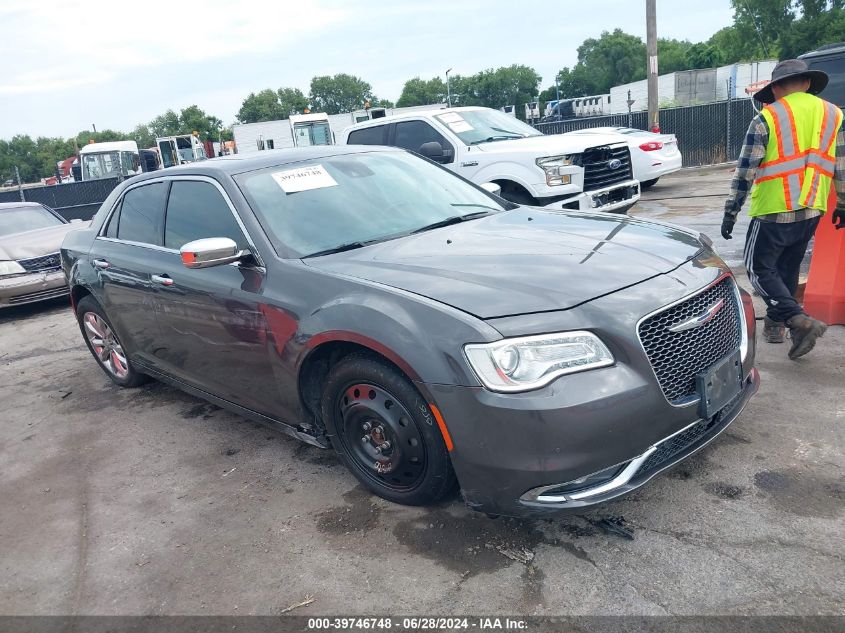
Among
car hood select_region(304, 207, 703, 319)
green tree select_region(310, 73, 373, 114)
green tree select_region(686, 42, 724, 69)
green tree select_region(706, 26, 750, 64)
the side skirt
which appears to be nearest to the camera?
car hood select_region(304, 207, 703, 319)

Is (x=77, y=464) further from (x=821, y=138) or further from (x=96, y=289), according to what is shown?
(x=821, y=138)

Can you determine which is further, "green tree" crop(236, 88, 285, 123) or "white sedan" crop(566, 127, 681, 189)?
"green tree" crop(236, 88, 285, 123)

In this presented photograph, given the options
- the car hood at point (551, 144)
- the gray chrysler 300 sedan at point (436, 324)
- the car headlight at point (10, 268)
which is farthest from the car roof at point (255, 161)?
the car headlight at point (10, 268)

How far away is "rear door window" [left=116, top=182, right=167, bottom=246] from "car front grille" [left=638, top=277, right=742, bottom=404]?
318 centimetres

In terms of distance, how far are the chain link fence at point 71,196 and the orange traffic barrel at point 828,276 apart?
63.0ft

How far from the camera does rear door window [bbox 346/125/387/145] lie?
9914mm

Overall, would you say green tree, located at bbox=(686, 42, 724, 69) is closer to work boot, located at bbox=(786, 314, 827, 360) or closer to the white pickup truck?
the white pickup truck

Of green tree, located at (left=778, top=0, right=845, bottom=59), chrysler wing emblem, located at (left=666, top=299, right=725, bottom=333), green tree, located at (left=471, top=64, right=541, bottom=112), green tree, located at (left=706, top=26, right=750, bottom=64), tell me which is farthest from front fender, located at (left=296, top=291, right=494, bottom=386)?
green tree, located at (left=471, top=64, right=541, bottom=112)

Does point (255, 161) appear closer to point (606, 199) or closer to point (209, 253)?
point (209, 253)

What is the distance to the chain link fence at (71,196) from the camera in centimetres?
1981

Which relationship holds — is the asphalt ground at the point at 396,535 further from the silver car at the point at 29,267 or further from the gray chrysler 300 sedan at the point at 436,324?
the silver car at the point at 29,267

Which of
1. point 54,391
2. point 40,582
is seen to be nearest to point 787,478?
point 40,582

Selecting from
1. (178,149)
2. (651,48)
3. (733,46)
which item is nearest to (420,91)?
(733,46)

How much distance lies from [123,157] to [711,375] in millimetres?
30206
